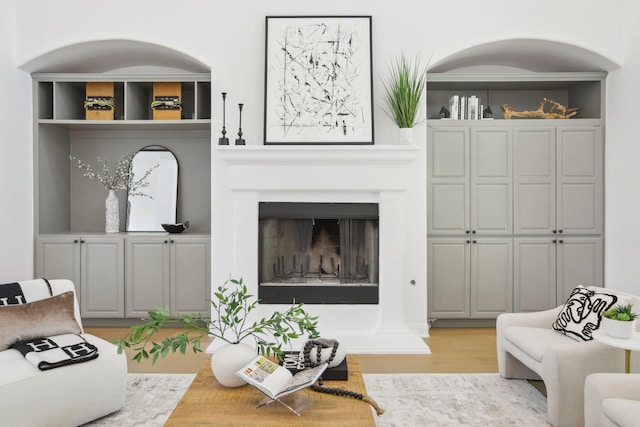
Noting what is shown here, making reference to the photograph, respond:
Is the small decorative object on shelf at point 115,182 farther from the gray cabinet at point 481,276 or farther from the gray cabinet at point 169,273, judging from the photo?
the gray cabinet at point 481,276

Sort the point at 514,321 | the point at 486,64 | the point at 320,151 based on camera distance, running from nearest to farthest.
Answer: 1. the point at 514,321
2. the point at 320,151
3. the point at 486,64

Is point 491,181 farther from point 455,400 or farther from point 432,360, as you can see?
point 455,400

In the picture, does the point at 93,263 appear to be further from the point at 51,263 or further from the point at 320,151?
the point at 320,151

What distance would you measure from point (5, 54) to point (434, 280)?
14.1 feet

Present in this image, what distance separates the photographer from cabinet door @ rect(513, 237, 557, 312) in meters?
4.59

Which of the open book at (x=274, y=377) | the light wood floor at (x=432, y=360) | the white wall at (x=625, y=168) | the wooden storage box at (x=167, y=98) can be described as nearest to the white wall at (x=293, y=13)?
the white wall at (x=625, y=168)

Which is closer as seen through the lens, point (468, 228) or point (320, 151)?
point (320, 151)

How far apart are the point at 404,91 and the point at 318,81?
2.45ft

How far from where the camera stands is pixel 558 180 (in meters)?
4.60

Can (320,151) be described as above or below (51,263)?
above

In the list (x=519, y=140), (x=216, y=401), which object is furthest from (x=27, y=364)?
(x=519, y=140)

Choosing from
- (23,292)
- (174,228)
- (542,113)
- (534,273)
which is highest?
(542,113)

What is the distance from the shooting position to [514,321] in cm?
320

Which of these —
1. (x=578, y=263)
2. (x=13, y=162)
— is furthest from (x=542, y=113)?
(x=13, y=162)
